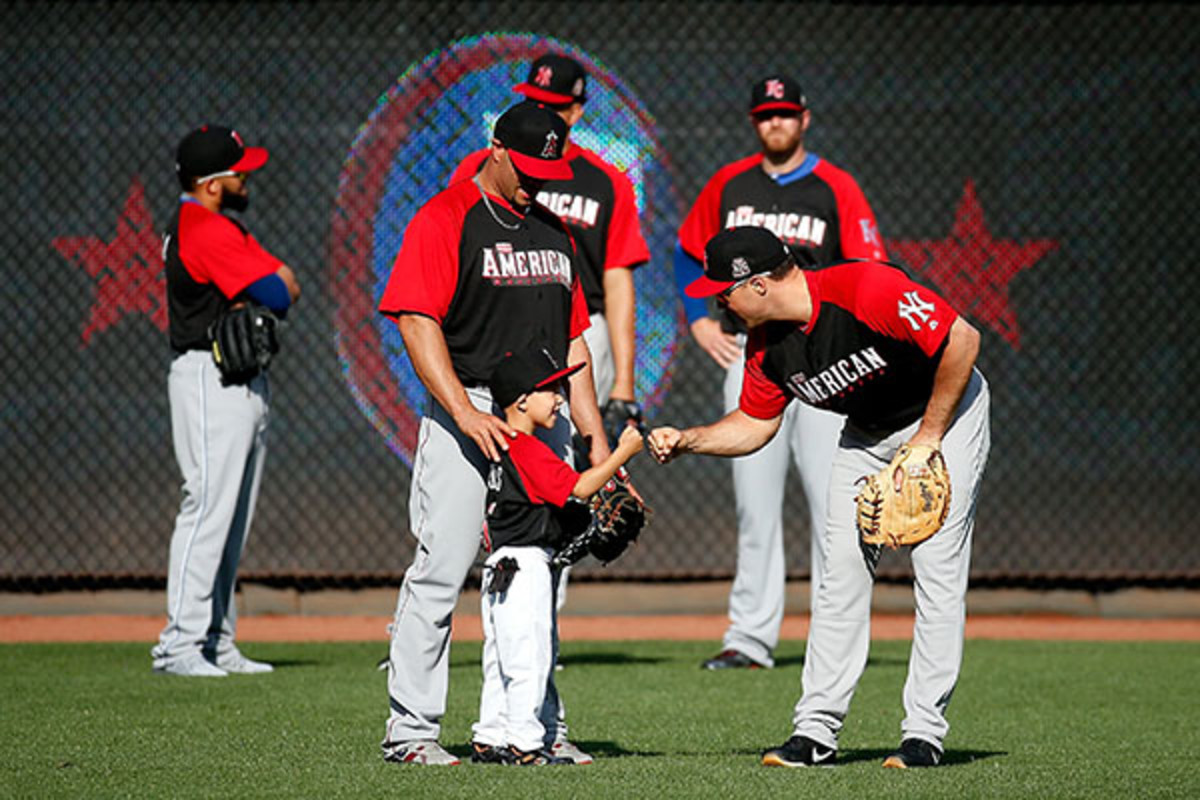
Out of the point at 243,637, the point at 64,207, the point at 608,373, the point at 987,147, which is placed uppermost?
the point at 987,147

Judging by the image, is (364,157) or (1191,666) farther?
(364,157)

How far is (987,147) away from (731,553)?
258 cm

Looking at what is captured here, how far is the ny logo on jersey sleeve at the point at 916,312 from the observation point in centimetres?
489

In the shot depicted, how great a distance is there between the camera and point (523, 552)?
5082mm

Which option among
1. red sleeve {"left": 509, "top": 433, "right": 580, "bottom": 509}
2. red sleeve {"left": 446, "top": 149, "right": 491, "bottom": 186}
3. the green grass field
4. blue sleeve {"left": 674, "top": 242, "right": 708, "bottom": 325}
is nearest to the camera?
the green grass field

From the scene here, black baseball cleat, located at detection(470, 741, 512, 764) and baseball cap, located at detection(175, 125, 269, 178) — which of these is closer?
black baseball cleat, located at detection(470, 741, 512, 764)

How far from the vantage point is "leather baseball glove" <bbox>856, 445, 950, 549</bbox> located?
498 centimetres

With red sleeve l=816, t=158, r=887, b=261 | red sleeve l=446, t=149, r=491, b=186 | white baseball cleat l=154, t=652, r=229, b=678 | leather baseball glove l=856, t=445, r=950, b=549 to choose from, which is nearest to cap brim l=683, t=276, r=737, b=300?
leather baseball glove l=856, t=445, r=950, b=549

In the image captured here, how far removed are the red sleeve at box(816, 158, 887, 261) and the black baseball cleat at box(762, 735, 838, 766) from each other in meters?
2.82

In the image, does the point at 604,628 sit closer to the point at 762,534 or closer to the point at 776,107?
the point at 762,534

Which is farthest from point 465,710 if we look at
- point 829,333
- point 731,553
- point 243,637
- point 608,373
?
point 731,553

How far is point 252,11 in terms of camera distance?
31.8 ft

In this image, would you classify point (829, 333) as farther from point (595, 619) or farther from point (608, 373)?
point (595, 619)

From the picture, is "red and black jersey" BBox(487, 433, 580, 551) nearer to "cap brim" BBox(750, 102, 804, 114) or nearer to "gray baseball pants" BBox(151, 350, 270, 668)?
"gray baseball pants" BBox(151, 350, 270, 668)
